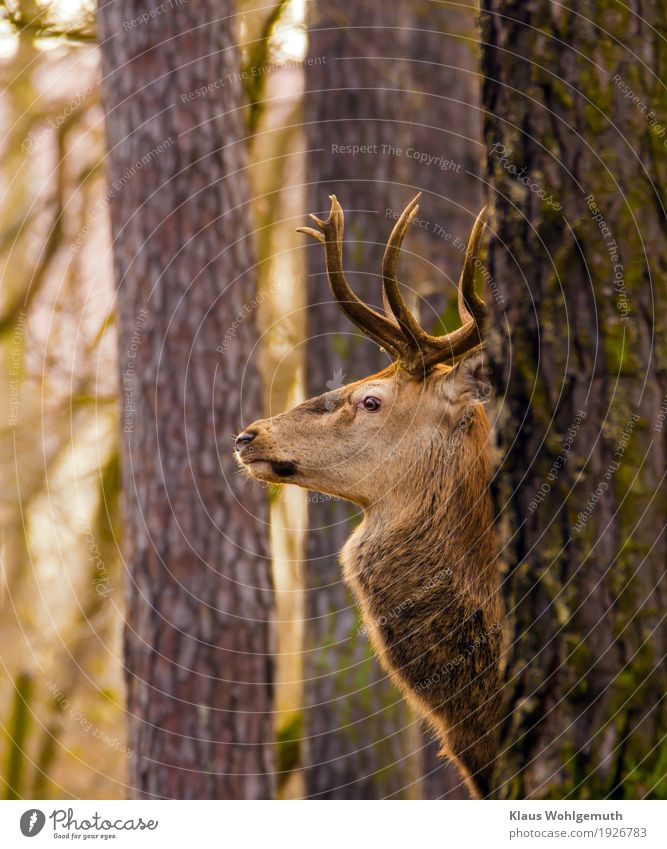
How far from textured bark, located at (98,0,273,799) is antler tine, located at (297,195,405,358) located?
2.39 m

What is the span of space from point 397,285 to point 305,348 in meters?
5.05

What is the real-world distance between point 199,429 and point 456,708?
3522 mm

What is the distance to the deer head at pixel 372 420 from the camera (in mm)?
5934

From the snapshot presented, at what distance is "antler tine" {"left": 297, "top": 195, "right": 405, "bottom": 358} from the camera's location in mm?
5875

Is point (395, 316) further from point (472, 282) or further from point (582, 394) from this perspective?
point (582, 394)

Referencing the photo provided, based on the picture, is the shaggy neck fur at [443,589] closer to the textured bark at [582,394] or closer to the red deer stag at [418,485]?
the red deer stag at [418,485]

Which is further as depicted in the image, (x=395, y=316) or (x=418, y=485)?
(x=418, y=485)

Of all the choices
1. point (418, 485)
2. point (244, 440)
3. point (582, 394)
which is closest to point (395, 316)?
point (418, 485)

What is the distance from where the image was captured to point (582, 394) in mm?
4234

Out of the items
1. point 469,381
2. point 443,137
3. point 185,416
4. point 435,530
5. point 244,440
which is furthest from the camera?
point 443,137

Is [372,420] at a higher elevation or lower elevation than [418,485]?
higher

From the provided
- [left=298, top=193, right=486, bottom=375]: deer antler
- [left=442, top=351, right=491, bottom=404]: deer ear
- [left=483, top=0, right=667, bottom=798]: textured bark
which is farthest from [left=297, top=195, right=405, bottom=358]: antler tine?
[left=483, top=0, right=667, bottom=798]: textured bark

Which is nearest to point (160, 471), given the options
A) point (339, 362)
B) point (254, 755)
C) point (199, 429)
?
point (199, 429)

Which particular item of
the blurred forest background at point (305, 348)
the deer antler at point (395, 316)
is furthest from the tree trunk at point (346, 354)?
the deer antler at point (395, 316)
